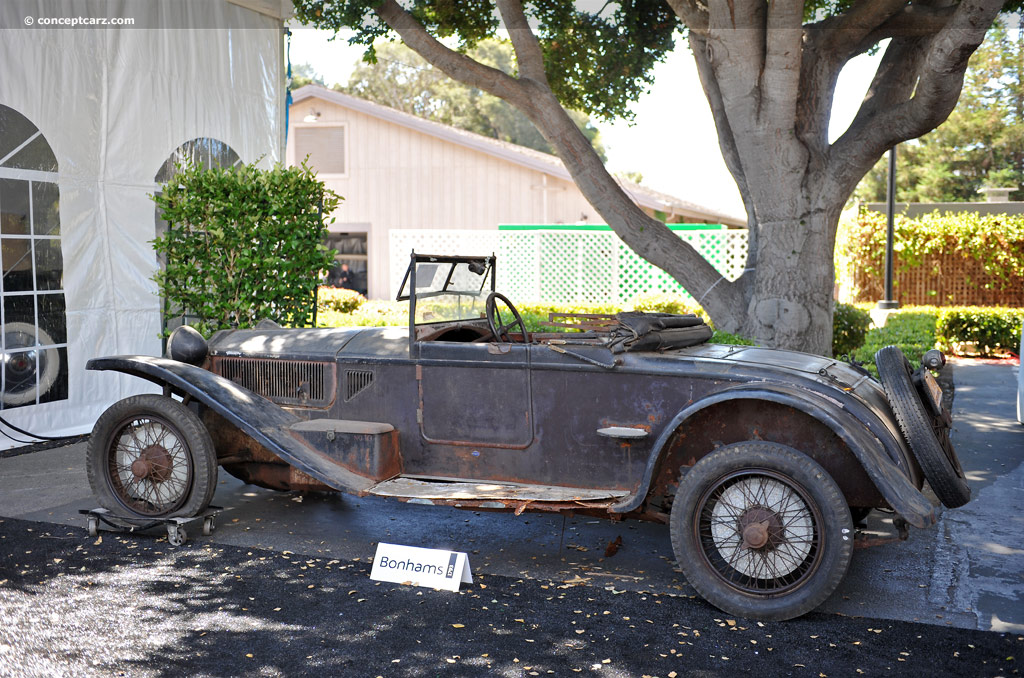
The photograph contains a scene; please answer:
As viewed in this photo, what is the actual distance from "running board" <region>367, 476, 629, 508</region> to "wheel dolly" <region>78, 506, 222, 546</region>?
116cm

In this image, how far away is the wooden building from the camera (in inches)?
830

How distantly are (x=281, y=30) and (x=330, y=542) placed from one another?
7280 mm

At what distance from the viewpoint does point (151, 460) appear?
16.7 feet

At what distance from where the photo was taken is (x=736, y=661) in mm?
3541

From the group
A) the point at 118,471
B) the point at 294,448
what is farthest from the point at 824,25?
the point at 118,471

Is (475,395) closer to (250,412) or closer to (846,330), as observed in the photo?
(250,412)

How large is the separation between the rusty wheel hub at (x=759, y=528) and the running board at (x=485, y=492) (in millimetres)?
636

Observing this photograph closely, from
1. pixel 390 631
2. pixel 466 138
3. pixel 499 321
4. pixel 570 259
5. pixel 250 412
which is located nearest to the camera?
pixel 390 631

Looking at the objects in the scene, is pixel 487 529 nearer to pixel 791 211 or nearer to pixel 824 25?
pixel 791 211

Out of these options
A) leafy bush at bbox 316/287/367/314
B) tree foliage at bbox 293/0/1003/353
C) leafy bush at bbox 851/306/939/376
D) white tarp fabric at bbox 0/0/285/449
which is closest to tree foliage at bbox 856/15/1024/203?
leafy bush at bbox 851/306/939/376

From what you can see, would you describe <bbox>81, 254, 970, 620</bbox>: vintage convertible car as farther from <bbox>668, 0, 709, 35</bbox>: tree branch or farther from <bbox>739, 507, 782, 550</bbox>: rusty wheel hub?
<bbox>668, 0, 709, 35</bbox>: tree branch

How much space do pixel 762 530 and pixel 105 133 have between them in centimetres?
701

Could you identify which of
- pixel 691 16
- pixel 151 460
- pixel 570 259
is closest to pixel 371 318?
pixel 570 259

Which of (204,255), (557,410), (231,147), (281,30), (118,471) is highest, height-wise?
(281,30)
